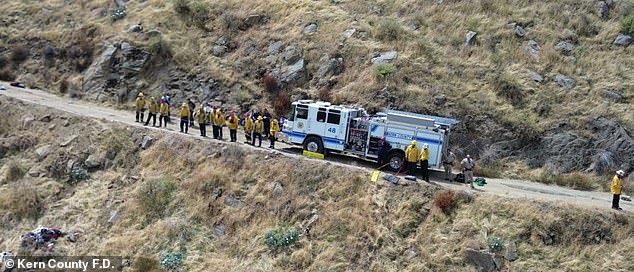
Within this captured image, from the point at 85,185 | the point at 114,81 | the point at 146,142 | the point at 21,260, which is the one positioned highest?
the point at 114,81

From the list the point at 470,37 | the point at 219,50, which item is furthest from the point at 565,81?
the point at 219,50

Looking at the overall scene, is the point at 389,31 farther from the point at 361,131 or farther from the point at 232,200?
the point at 232,200

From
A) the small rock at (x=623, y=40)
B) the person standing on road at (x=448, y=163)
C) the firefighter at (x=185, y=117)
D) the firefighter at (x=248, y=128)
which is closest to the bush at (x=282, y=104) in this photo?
the firefighter at (x=248, y=128)

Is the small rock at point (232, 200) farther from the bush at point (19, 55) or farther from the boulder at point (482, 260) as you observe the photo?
the bush at point (19, 55)

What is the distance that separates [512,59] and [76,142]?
21.7 m

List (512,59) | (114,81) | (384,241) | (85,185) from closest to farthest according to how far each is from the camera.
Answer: (384,241)
(85,185)
(512,59)
(114,81)

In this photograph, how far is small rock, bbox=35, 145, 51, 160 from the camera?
25.7m

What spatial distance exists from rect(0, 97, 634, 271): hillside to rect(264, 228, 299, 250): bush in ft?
0.37

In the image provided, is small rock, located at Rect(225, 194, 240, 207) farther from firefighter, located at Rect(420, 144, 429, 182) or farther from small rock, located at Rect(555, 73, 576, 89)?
small rock, located at Rect(555, 73, 576, 89)

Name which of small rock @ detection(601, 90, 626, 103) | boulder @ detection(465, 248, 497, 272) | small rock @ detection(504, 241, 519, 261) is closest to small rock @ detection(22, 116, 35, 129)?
boulder @ detection(465, 248, 497, 272)

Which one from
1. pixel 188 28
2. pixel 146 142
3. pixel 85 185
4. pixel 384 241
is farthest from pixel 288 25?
pixel 384 241

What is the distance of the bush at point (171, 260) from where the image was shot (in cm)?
1947

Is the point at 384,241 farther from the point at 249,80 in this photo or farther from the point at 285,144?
the point at 249,80

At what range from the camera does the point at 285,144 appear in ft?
90.2
